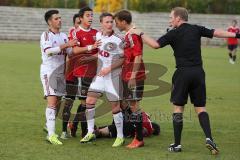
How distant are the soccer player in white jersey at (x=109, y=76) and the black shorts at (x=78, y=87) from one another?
392mm

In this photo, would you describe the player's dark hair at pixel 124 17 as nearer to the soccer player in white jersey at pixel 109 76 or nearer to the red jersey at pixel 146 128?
the soccer player in white jersey at pixel 109 76

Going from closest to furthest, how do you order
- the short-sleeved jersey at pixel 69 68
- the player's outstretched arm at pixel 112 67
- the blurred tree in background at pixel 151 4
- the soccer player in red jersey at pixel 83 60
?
the player's outstretched arm at pixel 112 67 → the soccer player in red jersey at pixel 83 60 → the short-sleeved jersey at pixel 69 68 → the blurred tree in background at pixel 151 4

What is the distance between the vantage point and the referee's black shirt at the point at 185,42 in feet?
30.1

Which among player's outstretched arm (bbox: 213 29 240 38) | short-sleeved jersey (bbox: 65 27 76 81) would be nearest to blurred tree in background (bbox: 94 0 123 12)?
short-sleeved jersey (bbox: 65 27 76 81)

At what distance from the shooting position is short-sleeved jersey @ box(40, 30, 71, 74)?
1013 cm

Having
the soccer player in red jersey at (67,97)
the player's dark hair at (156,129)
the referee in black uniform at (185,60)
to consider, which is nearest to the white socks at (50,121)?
the soccer player in red jersey at (67,97)

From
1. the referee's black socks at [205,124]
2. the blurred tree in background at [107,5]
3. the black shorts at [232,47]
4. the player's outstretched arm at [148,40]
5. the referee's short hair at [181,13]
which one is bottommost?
the blurred tree in background at [107,5]

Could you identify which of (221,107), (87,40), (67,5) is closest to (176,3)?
(67,5)

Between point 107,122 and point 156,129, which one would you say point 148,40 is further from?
point 107,122

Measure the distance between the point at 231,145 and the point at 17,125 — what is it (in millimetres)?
4033

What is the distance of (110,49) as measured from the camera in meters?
10.0

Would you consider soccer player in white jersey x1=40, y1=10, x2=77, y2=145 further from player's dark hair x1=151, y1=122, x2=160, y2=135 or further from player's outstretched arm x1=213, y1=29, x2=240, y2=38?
player's outstretched arm x1=213, y1=29, x2=240, y2=38

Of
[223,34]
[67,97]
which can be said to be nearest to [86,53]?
[67,97]

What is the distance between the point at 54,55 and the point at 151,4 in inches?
2043
